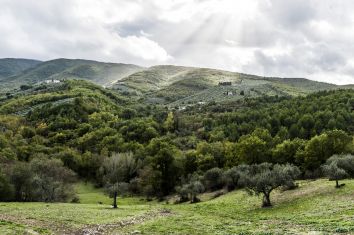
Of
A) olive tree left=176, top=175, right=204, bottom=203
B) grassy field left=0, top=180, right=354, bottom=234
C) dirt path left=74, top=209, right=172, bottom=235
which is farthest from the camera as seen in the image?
olive tree left=176, top=175, right=204, bottom=203

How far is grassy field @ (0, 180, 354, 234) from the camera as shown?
123 feet

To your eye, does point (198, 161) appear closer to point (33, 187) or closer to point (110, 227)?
point (33, 187)

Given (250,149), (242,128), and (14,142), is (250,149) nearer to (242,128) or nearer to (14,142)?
(242,128)

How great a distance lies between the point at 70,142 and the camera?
19462 centimetres

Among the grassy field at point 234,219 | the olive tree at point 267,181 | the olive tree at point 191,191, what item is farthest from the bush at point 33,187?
the olive tree at point 267,181

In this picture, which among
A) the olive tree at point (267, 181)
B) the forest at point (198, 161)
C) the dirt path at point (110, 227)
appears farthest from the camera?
the forest at point (198, 161)

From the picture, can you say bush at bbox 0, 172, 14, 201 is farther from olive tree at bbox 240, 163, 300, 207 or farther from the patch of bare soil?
olive tree at bbox 240, 163, 300, 207

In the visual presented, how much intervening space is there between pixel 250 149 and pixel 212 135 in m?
70.9

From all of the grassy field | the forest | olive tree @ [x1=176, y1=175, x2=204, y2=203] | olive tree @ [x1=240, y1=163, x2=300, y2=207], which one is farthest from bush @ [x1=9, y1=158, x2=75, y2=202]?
olive tree @ [x1=240, y1=163, x2=300, y2=207]

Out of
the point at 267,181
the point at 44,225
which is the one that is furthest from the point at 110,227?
the point at 267,181

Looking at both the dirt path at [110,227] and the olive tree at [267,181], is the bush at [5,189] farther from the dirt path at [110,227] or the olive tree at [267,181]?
the olive tree at [267,181]

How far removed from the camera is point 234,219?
5228 centimetres

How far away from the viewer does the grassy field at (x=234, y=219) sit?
1481 inches

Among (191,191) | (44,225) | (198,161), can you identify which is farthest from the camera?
(198,161)
